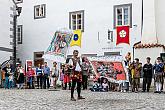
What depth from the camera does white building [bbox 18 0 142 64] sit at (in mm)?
26266

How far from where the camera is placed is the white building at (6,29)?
27984 mm

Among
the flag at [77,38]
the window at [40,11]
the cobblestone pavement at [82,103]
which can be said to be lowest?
the cobblestone pavement at [82,103]

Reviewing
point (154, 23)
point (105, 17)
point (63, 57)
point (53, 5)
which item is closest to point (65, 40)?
point (63, 57)

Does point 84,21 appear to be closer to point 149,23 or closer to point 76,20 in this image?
point 76,20

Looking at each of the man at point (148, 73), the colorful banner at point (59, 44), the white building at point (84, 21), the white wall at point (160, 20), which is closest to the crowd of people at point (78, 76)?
the man at point (148, 73)

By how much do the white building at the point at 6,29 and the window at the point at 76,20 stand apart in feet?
14.6

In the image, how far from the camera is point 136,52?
23.6 metres

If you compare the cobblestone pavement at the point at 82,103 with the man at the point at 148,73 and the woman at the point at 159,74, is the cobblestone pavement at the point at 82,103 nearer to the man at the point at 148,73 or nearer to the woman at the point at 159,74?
the woman at the point at 159,74

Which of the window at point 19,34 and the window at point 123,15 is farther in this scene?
the window at point 19,34

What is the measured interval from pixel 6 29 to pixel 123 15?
8.59 meters

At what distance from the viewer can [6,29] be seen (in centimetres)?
2850

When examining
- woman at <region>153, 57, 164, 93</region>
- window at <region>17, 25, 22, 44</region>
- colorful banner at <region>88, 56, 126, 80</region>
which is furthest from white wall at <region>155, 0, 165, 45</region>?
window at <region>17, 25, 22, 44</region>

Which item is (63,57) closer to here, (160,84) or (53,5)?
(160,84)

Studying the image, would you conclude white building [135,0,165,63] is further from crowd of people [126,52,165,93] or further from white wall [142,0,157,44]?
crowd of people [126,52,165,93]
